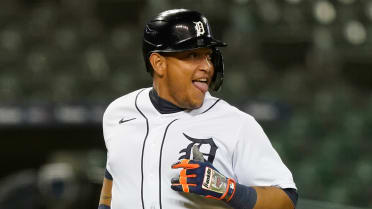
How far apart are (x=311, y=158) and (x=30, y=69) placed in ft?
13.0

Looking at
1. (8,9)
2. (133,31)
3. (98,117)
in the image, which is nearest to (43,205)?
(98,117)

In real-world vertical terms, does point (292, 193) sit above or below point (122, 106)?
below

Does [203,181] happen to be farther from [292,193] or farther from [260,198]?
[292,193]

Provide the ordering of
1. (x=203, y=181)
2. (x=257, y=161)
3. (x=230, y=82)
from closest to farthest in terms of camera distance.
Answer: (x=203, y=181)
(x=257, y=161)
(x=230, y=82)

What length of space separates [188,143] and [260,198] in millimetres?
293

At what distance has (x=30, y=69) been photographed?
359 inches

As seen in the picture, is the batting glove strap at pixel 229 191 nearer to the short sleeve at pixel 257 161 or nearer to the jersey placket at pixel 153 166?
the short sleeve at pixel 257 161

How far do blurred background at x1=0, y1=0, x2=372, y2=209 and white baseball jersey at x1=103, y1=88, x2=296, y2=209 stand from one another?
4.18 m

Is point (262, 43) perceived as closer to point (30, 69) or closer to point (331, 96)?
point (331, 96)

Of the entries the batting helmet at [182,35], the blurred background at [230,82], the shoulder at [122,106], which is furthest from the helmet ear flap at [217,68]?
the blurred background at [230,82]

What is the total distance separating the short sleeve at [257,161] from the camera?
6.92 feet

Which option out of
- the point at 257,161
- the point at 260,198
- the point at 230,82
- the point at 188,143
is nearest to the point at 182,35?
the point at 188,143

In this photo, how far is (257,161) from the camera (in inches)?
83.0

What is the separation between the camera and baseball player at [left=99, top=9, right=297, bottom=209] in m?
2.06
